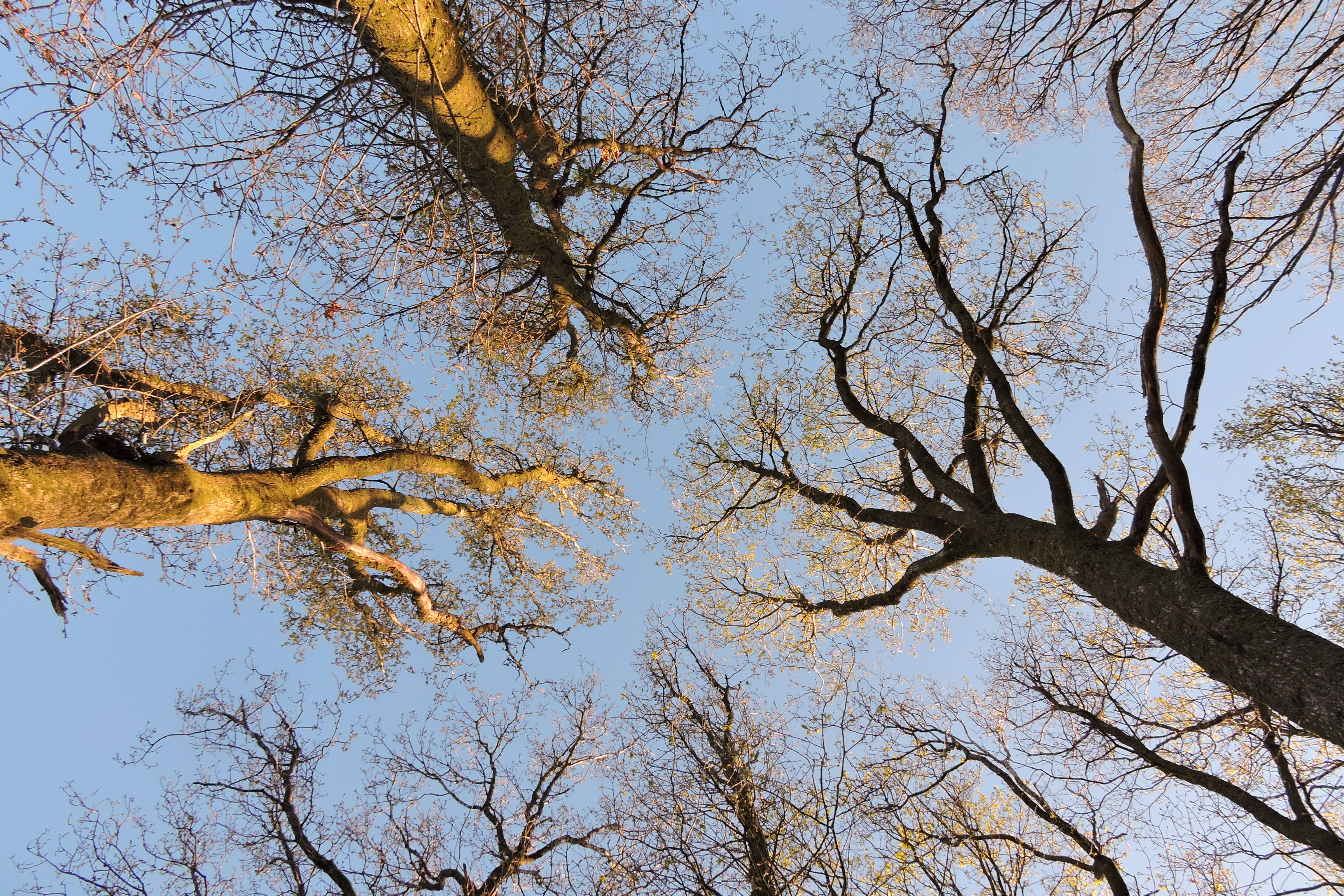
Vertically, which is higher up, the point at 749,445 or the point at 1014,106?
the point at 1014,106

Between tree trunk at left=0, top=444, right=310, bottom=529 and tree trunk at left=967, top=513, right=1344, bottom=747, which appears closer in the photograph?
tree trunk at left=967, top=513, right=1344, bottom=747

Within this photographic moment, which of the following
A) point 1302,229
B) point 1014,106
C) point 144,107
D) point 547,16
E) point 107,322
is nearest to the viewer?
point 144,107

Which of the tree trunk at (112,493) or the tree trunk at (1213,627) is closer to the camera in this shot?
the tree trunk at (1213,627)

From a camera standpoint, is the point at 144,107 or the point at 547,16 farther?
the point at 547,16

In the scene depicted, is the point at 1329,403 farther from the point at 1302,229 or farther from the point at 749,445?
the point at 749,445

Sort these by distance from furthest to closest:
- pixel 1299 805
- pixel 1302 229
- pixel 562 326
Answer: pixel 562 326
pixel 1302 229
pixel 1299 805

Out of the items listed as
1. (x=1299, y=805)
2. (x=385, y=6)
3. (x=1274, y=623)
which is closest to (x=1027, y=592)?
(x=1299, y=805)

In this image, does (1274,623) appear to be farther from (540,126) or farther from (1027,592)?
(540,126)

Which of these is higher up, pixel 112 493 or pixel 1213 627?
pixel 1213 627

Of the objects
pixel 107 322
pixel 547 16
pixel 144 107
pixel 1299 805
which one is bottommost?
pixel 1299 805

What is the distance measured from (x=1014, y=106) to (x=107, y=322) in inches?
374

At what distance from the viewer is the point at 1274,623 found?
11.6 ft

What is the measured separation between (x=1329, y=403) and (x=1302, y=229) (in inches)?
96.3

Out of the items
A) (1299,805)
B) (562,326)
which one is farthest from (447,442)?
(1299,805)
